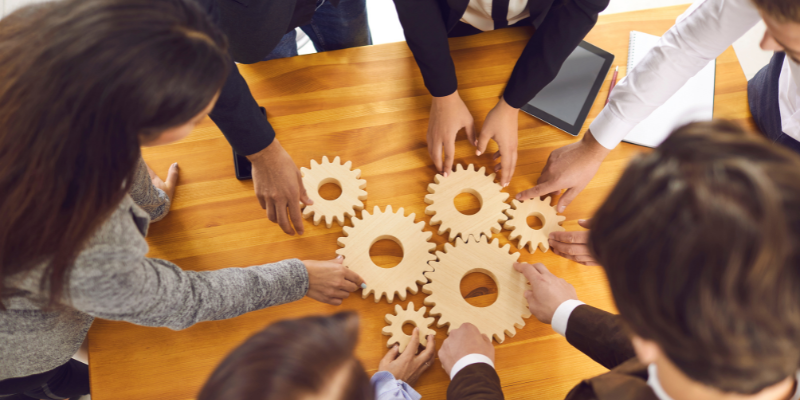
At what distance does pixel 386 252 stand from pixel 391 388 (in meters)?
0.36

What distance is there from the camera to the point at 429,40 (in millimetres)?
1145

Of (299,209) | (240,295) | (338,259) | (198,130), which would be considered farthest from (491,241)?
(198,130)

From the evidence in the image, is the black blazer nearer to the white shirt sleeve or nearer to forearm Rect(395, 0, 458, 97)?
forearm Rect(395, 0, 458, 97)

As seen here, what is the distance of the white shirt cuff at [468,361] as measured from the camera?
97 cm

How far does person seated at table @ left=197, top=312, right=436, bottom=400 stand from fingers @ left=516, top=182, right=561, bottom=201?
0.69m

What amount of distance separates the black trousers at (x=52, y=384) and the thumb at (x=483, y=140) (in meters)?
1.34

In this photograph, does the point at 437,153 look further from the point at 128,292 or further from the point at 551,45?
the point at 128,292

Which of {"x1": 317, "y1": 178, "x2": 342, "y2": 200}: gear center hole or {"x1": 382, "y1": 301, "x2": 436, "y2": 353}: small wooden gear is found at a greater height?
{"x1": 317, "y1": 178, "x2": 342, "y2": 200}: gear center hole

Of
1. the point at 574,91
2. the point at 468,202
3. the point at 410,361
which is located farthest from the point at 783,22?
the point at 410,361

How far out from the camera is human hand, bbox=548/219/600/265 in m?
1.13

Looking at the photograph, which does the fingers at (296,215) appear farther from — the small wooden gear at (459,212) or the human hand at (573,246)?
the human hand at (573,246)

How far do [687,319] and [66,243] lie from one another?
88cm

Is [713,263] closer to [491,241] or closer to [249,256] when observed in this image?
[491,241]

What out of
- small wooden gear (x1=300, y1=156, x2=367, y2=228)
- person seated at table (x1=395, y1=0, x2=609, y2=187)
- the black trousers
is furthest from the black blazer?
the black trousers
